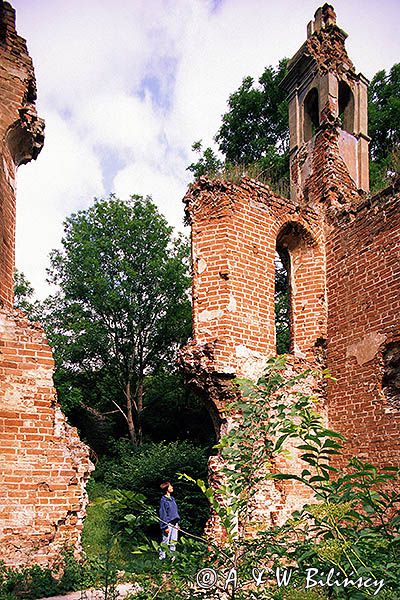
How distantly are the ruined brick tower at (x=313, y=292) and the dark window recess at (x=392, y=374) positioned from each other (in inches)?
0.6

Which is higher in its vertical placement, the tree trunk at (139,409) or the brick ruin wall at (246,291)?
the brick ruin wall at (246,291)

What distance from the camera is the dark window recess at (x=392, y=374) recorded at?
728 cm

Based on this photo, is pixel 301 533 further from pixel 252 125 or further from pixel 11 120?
pixel 252 125

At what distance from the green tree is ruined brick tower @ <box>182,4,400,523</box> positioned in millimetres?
11888

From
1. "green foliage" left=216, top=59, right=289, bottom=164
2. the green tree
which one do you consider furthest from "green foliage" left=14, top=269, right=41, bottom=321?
"green foliage" left=216, top=59, right=289, bottom=164

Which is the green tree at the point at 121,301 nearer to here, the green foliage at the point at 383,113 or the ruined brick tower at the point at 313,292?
the green foliage at the point at 383,113

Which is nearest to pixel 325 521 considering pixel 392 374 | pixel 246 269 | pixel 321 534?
pixel 321 534

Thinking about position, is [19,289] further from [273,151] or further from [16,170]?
[16,170]

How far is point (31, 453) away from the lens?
5469 mm

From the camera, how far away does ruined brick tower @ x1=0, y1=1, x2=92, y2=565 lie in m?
5.27

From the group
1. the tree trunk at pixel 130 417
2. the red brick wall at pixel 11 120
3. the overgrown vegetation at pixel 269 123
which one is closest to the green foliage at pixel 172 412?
the tree trunk at pixel 130 417

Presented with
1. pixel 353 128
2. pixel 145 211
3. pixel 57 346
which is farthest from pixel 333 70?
pixel 57 346

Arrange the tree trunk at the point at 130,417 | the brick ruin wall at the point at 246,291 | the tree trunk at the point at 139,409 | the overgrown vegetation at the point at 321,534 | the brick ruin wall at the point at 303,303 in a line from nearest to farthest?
the overgrown vegetation at the point at 321,534, the brick ruin wall at the point at 303,303, the brick ruin wall at the point at 246,291, the tree trunk at the point at 130,417, the tree trunk at the point at 139,409

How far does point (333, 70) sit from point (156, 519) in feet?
36.4
